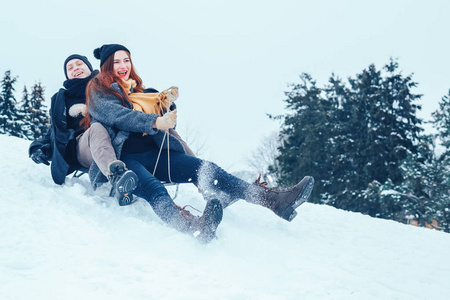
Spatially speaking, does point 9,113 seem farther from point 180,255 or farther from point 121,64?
point 180,255

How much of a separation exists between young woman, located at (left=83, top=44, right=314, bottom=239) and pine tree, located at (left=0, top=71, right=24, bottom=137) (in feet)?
60.4

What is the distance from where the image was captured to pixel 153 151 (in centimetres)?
342

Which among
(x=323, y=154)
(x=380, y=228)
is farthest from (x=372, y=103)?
(x=380, y=228)

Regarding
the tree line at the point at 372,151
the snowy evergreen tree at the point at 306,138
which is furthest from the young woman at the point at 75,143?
the snowy evergreen tree at the point at 306,138

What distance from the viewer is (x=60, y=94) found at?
149 inches

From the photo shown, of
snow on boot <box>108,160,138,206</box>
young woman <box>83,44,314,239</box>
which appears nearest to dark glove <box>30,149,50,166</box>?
young woman <box>83,44,314,239</box>

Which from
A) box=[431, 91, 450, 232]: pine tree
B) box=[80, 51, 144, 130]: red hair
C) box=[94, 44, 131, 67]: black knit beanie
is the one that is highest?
box=[431, 91, 450, 232]: pine tree

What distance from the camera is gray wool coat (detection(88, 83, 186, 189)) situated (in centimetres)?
312

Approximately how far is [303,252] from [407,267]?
727mm

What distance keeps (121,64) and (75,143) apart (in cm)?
83

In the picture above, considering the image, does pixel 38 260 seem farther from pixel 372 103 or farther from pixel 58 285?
pixel 372 103

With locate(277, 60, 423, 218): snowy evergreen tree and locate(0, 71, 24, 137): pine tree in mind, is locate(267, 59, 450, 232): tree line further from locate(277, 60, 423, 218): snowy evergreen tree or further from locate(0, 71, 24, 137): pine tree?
locate(0, 71, 24, 137): pine tree

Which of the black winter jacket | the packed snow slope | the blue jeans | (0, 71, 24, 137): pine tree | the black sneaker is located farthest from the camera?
(0, 71, 24, 137): pine tree

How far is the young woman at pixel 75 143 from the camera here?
2865 mm
